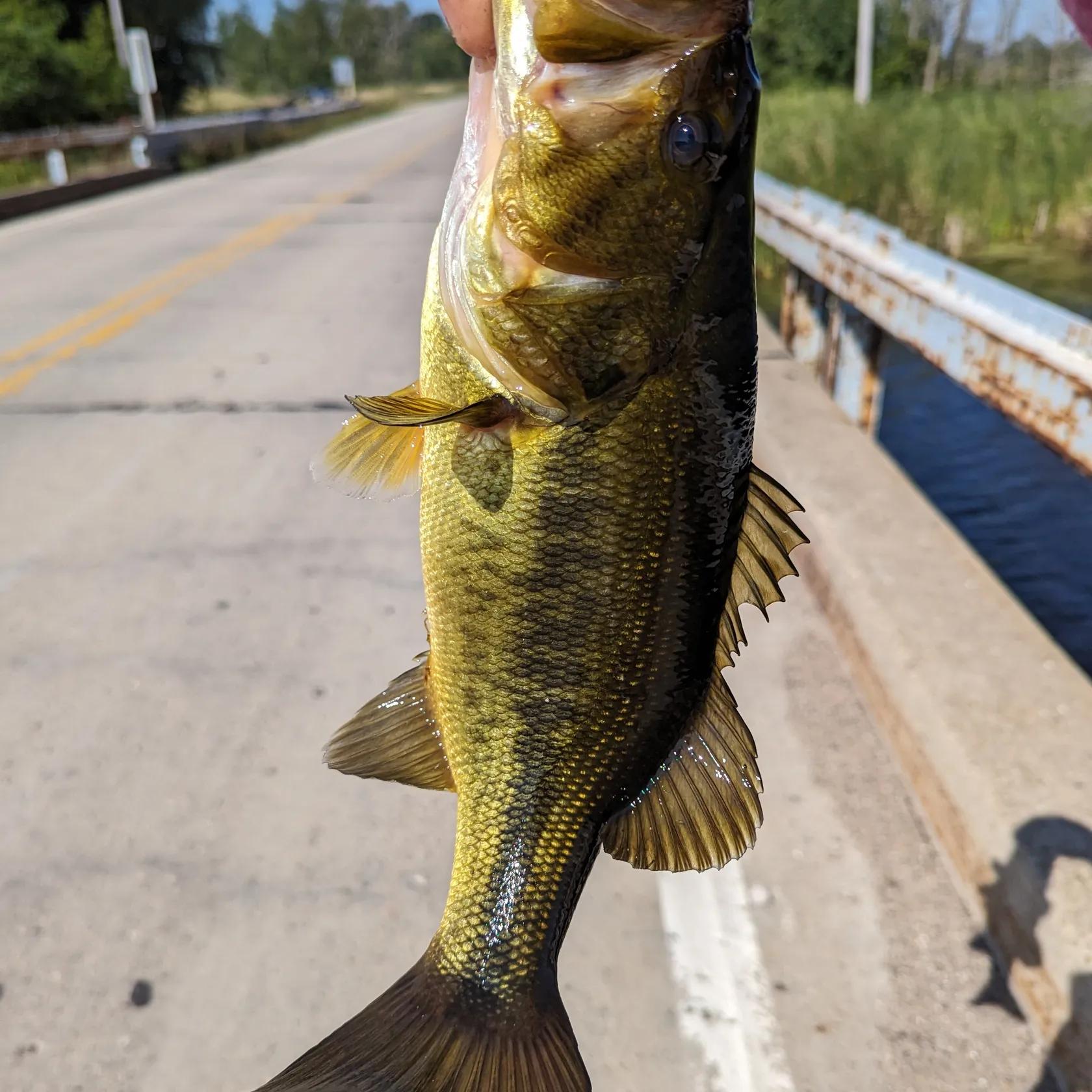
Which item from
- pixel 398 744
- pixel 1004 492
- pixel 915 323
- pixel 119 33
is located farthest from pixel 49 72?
pixel 398 744

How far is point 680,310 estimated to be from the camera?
1.38 metres

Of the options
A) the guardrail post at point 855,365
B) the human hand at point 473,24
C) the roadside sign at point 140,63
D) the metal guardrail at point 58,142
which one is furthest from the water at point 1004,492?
the roadside sign at point 140,63

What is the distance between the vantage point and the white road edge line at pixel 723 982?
2.35m

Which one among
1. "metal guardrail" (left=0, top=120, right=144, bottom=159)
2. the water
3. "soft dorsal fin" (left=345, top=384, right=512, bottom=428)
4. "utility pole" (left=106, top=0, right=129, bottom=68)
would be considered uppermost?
"utility pole" (left=106, top=0, right=129, bottom=68)

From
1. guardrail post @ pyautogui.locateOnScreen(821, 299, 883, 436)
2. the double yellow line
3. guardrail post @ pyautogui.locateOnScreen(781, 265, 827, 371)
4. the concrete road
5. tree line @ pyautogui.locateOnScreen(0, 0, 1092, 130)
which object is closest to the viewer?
the concrete road

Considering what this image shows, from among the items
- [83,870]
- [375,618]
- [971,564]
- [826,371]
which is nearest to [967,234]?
[826,371]

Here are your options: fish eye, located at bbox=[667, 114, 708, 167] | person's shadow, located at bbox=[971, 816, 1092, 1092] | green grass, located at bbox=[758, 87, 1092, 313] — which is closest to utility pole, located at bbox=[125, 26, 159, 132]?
green grass, located at bbox=[758, 87, 1092, 313]

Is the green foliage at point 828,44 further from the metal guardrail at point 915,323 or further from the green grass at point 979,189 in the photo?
the metal guardrail at point 915,323

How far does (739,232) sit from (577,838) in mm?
895

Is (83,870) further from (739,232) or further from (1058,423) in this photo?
(1058,423)

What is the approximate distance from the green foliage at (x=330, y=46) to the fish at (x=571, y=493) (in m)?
118

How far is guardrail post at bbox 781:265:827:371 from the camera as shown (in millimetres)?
7016

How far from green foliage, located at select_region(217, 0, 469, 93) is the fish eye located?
118 metres

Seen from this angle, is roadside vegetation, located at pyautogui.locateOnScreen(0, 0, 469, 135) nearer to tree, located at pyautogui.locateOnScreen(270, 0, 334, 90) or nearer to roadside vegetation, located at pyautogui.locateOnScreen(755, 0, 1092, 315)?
roadside vegetation, located at pyautogui.locateOnScreen(755, 0, 1092, 315)
